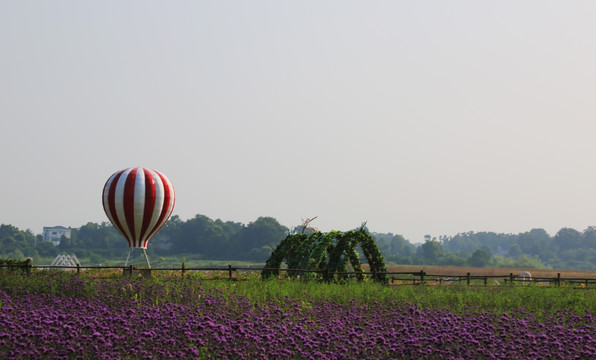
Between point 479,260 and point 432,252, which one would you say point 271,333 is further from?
point 432,252

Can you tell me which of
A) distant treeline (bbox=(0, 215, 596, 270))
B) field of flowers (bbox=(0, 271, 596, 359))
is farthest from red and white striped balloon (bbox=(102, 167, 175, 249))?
distant treeline (bbox=(0, 215, 596, 270))

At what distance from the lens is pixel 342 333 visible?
43.5 feet

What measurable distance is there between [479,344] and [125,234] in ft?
91.6

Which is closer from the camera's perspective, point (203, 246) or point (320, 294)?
point (320, 294)

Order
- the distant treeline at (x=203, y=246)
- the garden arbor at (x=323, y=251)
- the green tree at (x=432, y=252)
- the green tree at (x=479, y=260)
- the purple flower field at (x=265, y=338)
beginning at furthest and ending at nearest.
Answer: the green tree at (x=432, y=252)
the distant treeline at (x=203, y=246)
the green tree at (x=479, y=260)
the garden arbor at (x=323, y=251)
the purple flower field at (x=265, y=338)

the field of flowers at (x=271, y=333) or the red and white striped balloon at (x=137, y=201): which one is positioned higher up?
the red and white striped balloon at (x=137, y=201)

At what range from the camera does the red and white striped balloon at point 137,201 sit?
1430 inches

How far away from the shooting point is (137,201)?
119ft

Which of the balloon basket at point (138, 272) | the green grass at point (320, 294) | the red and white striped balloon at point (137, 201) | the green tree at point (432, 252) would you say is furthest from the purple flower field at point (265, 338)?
the green tree at point (432, 252)

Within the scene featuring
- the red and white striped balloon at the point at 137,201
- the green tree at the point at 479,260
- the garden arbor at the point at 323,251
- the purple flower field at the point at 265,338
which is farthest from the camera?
the green tree at the point at 479,260

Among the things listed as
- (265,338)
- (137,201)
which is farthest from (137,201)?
(265,338)

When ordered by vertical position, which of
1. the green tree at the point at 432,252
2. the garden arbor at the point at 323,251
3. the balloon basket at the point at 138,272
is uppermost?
the green tree at the point at 432,252

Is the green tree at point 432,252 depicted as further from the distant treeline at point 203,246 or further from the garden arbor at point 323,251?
the garden arbor at point 323,251

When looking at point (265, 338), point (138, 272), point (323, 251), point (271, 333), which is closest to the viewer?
point (265, 338)
